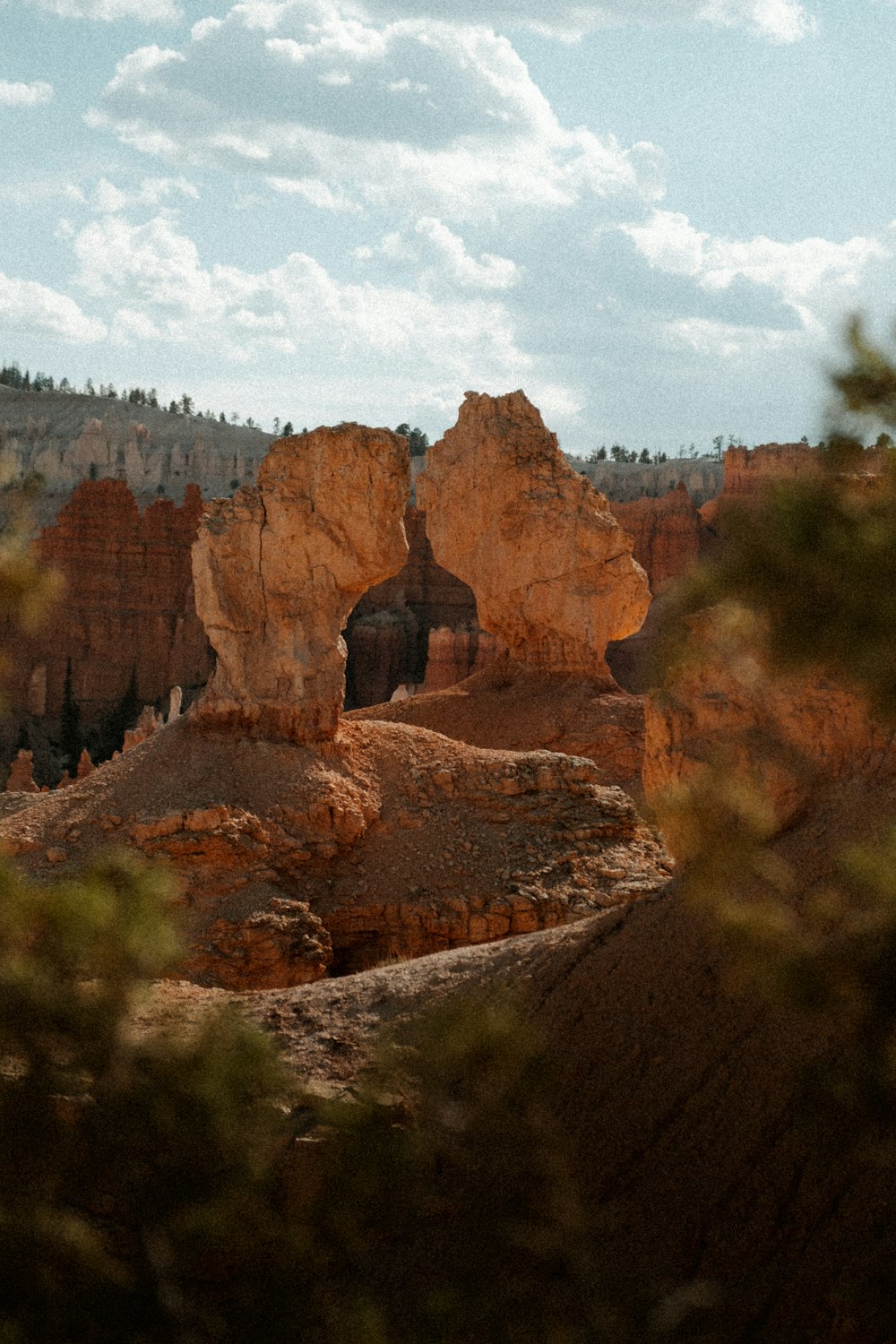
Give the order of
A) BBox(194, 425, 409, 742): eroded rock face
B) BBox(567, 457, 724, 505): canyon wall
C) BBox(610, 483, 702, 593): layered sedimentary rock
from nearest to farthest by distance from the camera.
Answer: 1. BBox(194, 425, 409, 742): eroded rock face
2. BBox(610, 483, 702, 593): layered sedimentary rock
3. BBox(567, 457, 724, 505): canyon wall

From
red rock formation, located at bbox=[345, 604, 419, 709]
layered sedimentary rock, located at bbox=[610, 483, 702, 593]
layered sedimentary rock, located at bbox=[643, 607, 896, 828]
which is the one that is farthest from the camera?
layered sedimentary rock, located at bbox=[610, 483, 702, 593]

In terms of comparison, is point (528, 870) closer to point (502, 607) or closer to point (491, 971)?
point (491, 971)

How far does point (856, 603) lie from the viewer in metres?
5.19

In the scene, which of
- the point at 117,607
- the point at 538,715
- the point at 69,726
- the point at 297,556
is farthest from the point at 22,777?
the point at 117,607

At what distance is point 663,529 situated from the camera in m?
50.0

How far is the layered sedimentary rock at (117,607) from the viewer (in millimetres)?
51031

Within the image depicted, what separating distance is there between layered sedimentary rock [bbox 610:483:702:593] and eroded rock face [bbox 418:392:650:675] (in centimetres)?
2491

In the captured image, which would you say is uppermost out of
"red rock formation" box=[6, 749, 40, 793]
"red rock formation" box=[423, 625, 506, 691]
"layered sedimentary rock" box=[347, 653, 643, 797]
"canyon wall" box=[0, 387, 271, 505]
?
"canyon wall" box=[0, 387, 271, 505]

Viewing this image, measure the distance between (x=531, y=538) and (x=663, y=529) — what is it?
26.8 m

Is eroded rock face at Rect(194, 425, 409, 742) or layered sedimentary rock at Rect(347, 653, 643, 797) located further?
layered sedimentary rock at Rect(347, 653, 643, 797)

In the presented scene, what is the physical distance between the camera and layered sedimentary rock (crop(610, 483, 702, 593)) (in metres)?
49.5

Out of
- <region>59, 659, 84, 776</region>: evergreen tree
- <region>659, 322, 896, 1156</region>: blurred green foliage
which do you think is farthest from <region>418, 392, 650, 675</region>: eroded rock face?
<region>59, 659, 84, 776</region>: evergreen tree

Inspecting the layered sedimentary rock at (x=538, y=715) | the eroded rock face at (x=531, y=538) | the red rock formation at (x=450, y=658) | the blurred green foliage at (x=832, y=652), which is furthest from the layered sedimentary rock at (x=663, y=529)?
the blurred green foliage at (x=832, y=652)

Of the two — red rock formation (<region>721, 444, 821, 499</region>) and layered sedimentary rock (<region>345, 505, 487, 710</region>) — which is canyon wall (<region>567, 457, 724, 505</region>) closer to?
red rock formation (<region>721, 444, 821, 499</region>)
